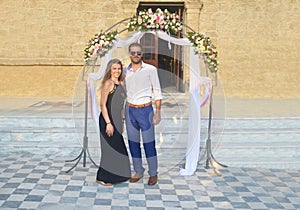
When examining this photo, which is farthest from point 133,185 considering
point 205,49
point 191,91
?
point 205,49

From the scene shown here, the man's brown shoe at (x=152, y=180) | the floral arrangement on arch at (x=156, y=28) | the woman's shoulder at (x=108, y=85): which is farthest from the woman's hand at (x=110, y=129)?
the floral arrangement on arch at (x=156, y=28)

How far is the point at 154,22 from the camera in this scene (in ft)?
15.1

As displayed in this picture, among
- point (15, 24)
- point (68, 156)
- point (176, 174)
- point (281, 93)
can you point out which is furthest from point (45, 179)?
point (281, 93)

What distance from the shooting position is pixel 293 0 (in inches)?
376

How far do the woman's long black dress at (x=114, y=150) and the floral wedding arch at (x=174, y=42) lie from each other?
0.60 metres

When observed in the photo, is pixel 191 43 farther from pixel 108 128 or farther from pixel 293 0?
pixel 293 0

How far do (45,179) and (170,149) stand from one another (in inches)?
80.8

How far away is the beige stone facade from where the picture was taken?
926cm

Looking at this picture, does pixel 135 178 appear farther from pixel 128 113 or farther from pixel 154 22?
pixel 154 22

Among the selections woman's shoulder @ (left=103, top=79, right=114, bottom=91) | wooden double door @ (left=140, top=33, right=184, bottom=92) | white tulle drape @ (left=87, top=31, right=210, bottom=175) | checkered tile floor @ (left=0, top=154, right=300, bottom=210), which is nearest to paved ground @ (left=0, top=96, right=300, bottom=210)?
checkered tile floor @ (left=0, top=154, right=300, bottom=210)

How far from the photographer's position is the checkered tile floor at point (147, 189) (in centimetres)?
383

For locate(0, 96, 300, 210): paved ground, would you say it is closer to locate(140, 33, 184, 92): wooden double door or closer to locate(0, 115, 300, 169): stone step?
locate(0, 115, 300, 169): stone step

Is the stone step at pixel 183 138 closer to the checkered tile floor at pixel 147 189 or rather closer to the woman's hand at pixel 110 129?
the checkered tile floor at pixel 147 189

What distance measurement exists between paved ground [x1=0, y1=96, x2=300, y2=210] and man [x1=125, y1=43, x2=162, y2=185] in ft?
1.67
